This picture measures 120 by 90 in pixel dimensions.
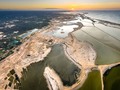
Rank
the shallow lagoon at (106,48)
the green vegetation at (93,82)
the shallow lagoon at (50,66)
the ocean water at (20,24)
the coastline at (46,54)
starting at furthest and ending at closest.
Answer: the ocean water at (20,24) → the shallow lagoon at (106,48) → the coastline at (46,54) → the shallow lagoon at (50,66) → the green vegetation at (93,82)

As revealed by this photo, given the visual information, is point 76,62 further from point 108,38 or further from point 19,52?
point 108,38

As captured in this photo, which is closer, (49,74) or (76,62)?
(49,74)

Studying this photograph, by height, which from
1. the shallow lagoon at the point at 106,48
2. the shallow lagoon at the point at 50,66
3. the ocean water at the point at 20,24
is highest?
the shallow lagoon at the point at 50,66

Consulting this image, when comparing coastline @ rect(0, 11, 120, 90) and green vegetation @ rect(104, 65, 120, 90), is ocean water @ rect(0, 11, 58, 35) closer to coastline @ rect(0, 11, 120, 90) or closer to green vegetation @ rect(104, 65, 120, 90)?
coastline @ rect(0, 11, 120, 90)

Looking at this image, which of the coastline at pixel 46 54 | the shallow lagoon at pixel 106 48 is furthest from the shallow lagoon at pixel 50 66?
the shallow lagoon at pixel 106 48

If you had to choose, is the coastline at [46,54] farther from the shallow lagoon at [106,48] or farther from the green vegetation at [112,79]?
the shallow lagoon at [106,48]

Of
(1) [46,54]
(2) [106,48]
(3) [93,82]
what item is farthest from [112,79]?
(1) [46,54]

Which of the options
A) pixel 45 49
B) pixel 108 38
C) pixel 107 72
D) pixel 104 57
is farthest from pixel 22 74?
pixel 108 38
